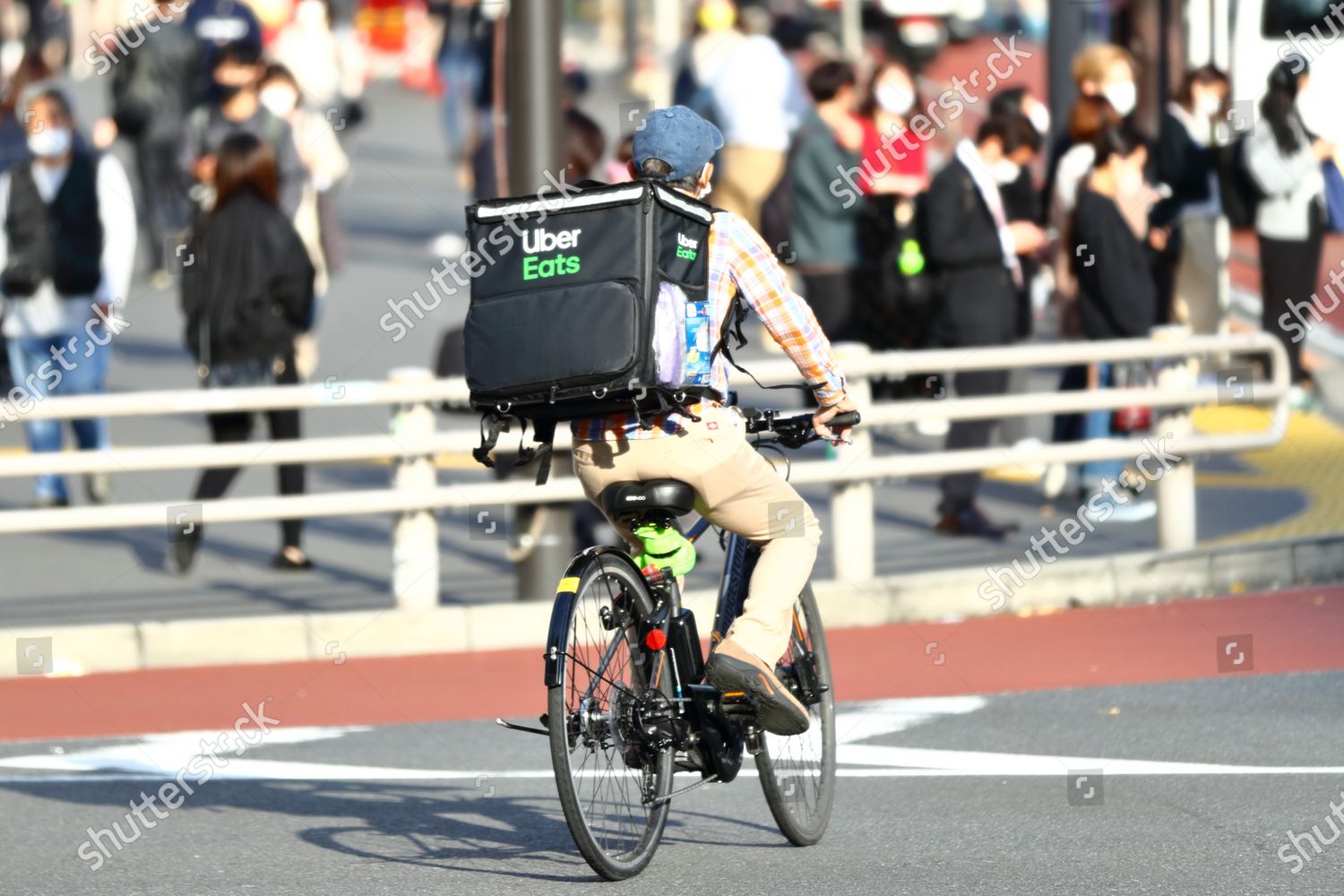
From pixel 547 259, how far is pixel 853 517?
15.1 feet

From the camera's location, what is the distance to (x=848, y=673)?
9.41m

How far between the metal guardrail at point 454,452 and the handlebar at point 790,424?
3.49m

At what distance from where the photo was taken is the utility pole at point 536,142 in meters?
10.2

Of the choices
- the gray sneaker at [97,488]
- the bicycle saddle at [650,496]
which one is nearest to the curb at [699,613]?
the gray sneaker at [97,488]

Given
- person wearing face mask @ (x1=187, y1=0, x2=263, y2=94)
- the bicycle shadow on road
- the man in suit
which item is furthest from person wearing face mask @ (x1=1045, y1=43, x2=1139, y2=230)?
the bicycle shadow on road

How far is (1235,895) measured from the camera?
5859mm

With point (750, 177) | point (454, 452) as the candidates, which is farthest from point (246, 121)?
point (454, 452)

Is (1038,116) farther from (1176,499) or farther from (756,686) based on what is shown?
(756,686)

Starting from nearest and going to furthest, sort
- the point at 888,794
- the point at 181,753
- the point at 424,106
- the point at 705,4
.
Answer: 1. the point at 888,794
2. the point at 181,753
3. the point at 705,4
4. the point at 424,106

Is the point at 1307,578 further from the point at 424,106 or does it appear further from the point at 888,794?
the point at 424,106

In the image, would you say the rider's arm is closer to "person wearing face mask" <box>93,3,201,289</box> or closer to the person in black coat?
the person in black coat

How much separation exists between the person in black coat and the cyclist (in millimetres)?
5152

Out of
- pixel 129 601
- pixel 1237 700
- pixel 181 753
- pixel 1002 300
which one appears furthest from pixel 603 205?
pixel 1002 300

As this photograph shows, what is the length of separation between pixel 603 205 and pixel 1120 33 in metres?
14.0
